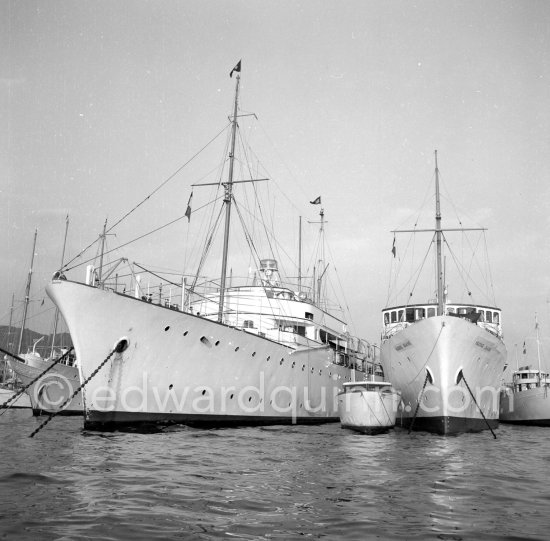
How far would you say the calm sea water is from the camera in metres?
6.06

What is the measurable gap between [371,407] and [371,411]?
0.16 meters

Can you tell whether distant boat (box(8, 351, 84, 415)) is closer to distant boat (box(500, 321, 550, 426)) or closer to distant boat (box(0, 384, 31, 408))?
distant boat (box(0, 384, 31, 408))

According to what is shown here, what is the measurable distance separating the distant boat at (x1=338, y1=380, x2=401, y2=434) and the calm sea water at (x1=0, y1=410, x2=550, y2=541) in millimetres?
7427

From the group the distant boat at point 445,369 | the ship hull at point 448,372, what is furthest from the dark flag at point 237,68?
the ship hull at point 448,372

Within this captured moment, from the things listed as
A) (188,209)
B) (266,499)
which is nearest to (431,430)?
(188,209)

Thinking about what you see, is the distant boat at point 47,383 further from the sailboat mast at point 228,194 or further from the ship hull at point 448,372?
the ship hull at point 448,372

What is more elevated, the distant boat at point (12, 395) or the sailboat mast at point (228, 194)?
the sailboat mast at point (228, 194)

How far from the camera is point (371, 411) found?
22.3 metres

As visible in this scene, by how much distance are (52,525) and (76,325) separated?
12.8 metres

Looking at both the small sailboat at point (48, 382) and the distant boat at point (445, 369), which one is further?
the small sailboat at point (48, 382)

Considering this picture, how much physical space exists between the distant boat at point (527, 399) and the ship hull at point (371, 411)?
753 inches

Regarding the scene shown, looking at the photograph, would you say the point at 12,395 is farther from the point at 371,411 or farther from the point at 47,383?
the point at 371,411

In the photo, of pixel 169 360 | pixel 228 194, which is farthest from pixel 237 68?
pixel 169 360

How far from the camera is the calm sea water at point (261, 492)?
239 inches
